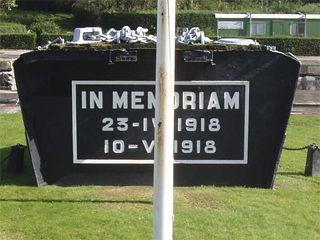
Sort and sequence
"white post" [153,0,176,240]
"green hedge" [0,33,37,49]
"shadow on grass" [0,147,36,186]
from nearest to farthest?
"white post" [153,0,176,240], "shadow on grass" [0,147,36,186], "green hedge" [0,33,37,49]

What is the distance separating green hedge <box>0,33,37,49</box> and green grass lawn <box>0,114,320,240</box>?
22978 millimetres

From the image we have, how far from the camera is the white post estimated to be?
450 cm

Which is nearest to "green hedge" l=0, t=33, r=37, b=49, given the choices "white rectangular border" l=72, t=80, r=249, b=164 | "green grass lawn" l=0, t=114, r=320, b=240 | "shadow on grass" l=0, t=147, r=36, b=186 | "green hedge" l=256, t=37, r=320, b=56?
"green hedge" l=256, t=37, r=320, b=56

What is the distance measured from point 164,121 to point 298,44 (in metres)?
27.0

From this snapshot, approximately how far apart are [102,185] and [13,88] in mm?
12458

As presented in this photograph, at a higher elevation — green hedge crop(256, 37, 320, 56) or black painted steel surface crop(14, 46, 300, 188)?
black painted steel surface crop(14, 46, 300, 188)

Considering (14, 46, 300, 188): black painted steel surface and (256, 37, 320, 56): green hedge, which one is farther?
(256, 37, 320, 56): green hedge

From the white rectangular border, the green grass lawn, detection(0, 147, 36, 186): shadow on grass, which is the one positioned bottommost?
detection(0, 147, 36, 186): shadow on grass

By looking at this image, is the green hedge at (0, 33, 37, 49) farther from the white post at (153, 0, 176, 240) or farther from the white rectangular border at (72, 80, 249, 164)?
the white post at (153, 0, 176, 240)

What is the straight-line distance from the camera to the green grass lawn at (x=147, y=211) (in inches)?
229

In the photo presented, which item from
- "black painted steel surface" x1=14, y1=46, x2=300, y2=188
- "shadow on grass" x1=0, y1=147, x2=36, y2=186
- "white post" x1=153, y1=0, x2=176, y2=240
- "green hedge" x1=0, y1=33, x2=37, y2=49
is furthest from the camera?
"green hedge" x1=0, y1=33, x2=37, y2=49

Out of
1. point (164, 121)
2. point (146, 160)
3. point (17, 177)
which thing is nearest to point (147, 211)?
point (146, 160)

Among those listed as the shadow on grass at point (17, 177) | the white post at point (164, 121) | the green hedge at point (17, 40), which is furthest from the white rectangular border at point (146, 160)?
the green hedge at point (17, 40)

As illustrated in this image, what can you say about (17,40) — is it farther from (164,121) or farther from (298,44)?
(164,121)
